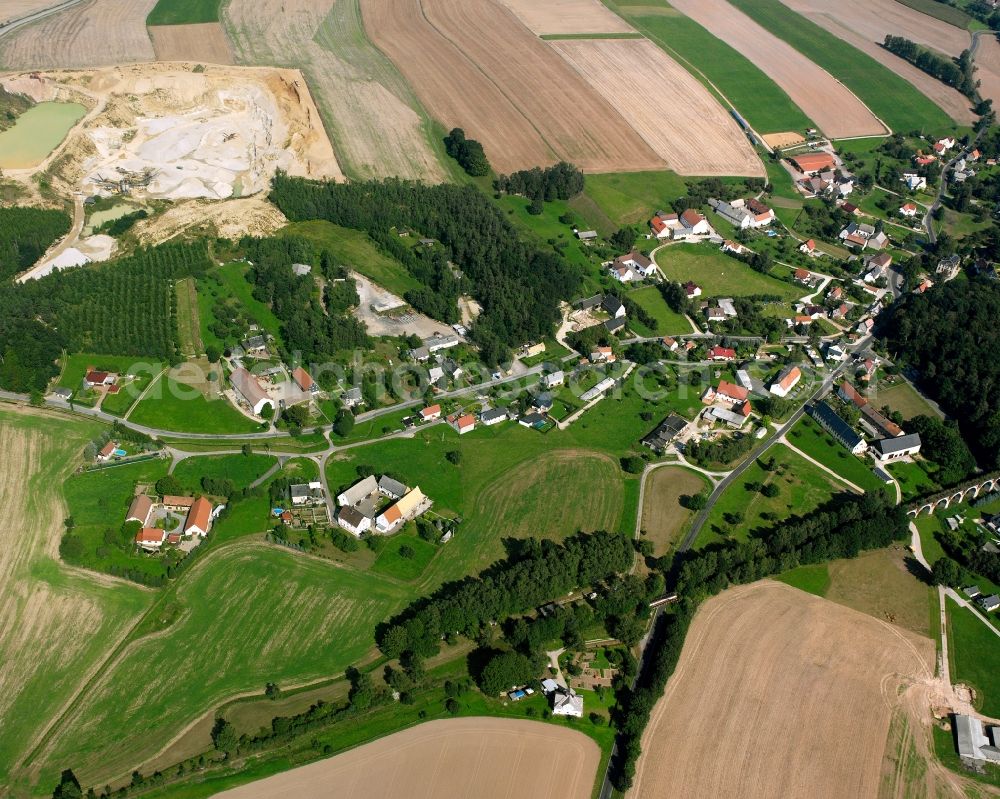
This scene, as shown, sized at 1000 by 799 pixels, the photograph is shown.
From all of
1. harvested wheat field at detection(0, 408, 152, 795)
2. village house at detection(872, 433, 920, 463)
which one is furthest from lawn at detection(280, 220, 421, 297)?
village house at detection(872, 433, 920, 463)

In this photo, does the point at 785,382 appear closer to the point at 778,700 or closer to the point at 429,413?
the point at 429,413

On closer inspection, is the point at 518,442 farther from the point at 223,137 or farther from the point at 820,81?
the point at 820,81

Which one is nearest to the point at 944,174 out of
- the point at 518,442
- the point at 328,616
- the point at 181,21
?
the point at 518,442

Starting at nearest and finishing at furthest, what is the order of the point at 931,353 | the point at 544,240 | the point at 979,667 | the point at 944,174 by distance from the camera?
the point at 979,667 < the point at 931,353 < the point at 544,240 < the point at 944,174

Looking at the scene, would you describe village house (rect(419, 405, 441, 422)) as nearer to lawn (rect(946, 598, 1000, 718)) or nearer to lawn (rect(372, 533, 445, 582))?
lawn (rect(372, 533, 445, 582))

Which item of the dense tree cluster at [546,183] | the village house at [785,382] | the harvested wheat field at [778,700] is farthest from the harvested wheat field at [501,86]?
the harvested wheat field at [778,700]

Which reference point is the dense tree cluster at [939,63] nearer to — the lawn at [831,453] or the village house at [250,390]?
the lawn at [831,453]
